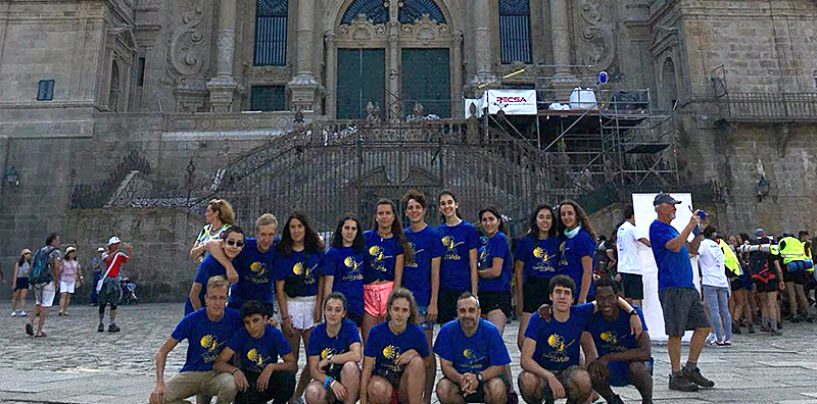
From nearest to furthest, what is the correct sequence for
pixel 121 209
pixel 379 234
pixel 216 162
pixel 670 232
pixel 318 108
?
pixel 379 234 < pixel 670 232 < pixel 121 209 < pixel 216 162 < pixel 318 108

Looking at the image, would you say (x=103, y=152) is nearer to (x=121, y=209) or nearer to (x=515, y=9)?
(x=121, y=209)

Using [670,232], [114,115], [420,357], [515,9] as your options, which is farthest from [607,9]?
[420,357]

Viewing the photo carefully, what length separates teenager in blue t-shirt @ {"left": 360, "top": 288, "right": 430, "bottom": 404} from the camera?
4.73 m

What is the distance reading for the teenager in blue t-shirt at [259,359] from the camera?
495 cm

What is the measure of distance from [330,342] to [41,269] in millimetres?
8163

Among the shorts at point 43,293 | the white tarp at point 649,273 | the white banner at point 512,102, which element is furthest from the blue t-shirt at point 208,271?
the white banner at point 512,102

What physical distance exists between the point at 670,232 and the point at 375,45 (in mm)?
24783

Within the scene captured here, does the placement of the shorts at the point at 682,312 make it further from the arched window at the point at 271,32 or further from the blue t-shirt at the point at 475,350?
the arched window at the point at 271,32

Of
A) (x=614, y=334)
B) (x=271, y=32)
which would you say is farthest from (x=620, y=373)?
(x=271, y=32)

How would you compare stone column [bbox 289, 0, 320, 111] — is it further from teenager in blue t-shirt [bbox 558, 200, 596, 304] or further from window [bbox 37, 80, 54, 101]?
teenager in blue t-shirt [bbox 558, 200, 596, 304]

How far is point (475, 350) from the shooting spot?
190 inches

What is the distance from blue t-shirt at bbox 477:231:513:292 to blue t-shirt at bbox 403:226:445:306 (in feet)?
1.33

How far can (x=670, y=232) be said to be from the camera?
6.16 metres

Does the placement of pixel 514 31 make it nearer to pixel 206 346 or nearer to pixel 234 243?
pixel 234 243
